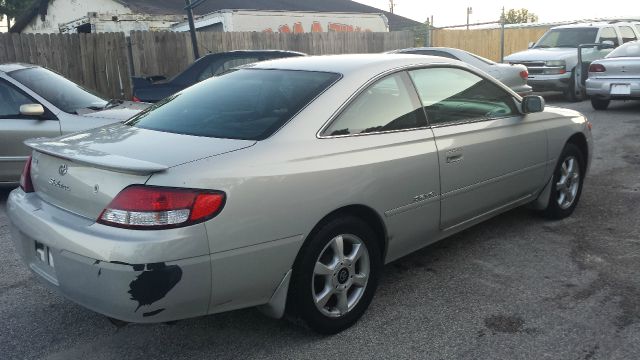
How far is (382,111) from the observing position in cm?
348

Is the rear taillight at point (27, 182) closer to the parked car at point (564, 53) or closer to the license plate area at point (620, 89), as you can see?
the license plate area at point (620, 89)

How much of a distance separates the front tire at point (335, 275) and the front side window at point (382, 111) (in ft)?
1.72

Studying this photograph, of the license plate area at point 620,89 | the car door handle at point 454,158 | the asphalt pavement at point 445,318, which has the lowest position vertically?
the asphalt pavement at point 445,318

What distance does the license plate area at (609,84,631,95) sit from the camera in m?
11.0

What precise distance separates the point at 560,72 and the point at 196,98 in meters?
11.6

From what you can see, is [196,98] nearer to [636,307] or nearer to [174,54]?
[636,307]

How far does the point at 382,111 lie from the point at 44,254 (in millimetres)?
1990

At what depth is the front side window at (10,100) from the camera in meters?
6.19

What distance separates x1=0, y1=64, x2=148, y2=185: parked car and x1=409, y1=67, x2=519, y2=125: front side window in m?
3.70

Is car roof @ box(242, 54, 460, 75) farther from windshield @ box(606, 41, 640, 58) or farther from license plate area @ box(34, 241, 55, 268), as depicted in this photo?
windshield @ box(606, 41, 640, 58)

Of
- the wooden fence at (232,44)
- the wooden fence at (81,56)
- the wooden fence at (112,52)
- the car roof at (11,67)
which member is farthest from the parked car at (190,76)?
the wooden fence at (232,44)

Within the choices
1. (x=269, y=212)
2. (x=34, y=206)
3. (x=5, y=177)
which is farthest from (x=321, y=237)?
(x=5, y=177)

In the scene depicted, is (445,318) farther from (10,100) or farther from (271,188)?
(10,100)

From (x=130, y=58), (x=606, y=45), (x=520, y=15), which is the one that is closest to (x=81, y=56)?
(x=130, y=58)
